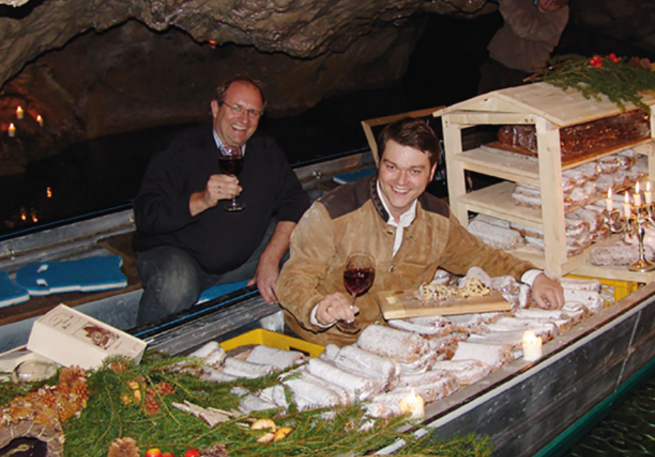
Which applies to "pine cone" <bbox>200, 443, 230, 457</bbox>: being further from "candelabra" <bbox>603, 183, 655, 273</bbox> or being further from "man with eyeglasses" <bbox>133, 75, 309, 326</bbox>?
"candelabra" <bbox>603, 183, 655, 273</bbox>

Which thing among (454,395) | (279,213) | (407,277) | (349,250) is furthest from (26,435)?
(279,213)

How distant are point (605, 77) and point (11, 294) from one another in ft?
13.0

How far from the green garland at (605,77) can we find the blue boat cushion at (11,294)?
3590 mm

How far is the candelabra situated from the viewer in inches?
161

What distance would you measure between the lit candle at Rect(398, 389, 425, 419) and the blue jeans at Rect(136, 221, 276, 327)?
196 cm

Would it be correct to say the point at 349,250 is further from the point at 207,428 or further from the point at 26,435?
the point at 26,435

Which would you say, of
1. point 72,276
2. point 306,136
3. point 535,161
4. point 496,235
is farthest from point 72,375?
point 306,136

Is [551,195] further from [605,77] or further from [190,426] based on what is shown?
[190,426]

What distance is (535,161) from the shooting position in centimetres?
416

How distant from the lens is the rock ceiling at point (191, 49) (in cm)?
715

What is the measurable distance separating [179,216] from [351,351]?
66.5 inches

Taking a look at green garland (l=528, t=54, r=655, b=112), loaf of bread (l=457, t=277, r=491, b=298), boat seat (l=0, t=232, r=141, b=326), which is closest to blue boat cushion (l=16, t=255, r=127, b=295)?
boat seat (l=0, t=232, r=141, b=326)

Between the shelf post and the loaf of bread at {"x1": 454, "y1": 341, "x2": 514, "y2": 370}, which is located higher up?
the shelf post

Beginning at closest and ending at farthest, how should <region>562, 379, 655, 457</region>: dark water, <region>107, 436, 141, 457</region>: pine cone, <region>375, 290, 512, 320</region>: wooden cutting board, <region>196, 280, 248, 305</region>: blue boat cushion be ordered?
1. <region>107, 436, 141, 457</region>: pine cone
2. <region>375, 290, 512, 320</region>: wooden cutting board
3. <region>562, 379, 655, 457</region>: dark water
4. <region>196, 280, 248, 305</region>: blue boat cushion
